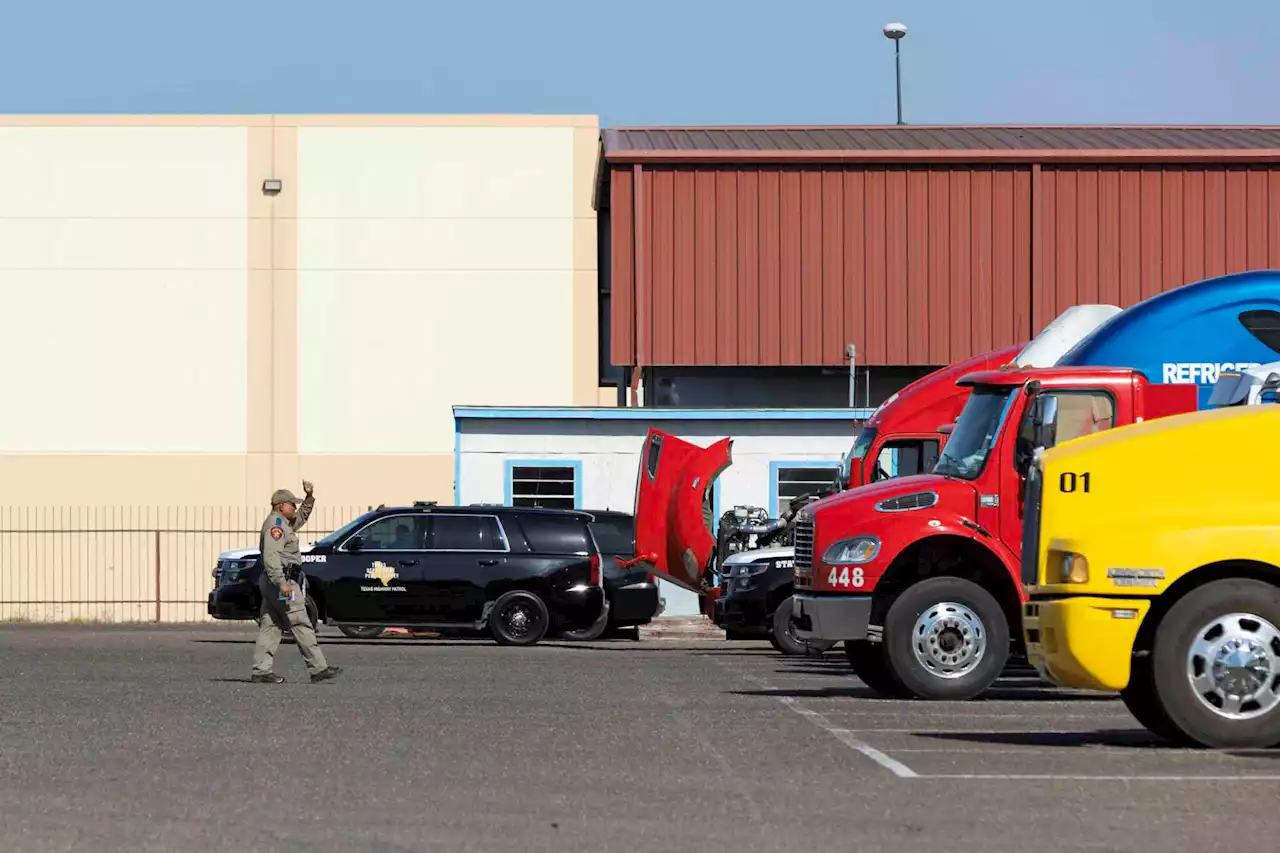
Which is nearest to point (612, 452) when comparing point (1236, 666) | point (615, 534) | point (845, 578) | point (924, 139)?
point (615, 534)

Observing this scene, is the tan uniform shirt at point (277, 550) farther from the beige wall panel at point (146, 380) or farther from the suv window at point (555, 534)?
the beige wall panel at point (146, 380)

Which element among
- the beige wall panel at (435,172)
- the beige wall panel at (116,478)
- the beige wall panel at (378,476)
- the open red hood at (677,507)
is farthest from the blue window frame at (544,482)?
the beige wall panel at (116,478)

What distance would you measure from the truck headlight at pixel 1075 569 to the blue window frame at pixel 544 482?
2382cm

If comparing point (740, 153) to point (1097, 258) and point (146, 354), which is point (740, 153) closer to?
point (1097, 258)

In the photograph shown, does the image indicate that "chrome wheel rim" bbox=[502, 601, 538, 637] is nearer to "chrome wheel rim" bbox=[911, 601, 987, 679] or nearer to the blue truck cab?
the blue truck cab

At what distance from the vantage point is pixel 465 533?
27219 mm

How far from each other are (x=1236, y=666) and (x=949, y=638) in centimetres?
478

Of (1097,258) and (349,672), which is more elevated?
(1097,258)

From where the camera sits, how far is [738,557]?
25.3 meters

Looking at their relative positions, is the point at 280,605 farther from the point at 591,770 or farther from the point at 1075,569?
the point at 1075,569

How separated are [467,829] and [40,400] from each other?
4173 cm

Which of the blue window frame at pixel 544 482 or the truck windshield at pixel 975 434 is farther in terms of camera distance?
the blue window frame at pixel 544 482

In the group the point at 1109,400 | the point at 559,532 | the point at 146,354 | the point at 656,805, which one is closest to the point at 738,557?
the point at 559,532

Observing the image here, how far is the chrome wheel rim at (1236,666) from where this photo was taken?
11875 mm
